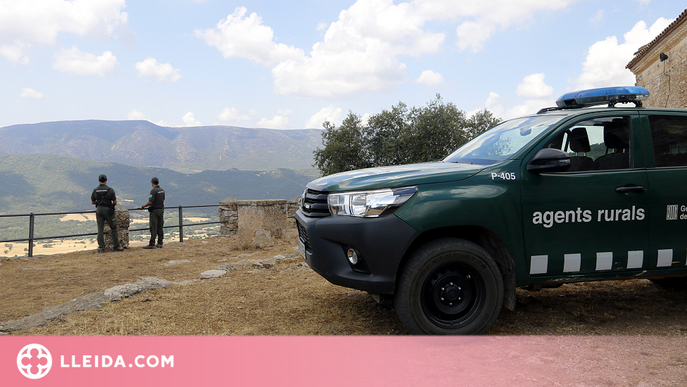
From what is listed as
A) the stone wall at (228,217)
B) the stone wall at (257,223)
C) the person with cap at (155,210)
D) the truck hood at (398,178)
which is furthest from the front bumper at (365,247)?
the stone wall at (228,217)

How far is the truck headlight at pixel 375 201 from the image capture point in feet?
10.8

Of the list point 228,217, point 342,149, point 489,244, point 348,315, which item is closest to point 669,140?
point 489,244

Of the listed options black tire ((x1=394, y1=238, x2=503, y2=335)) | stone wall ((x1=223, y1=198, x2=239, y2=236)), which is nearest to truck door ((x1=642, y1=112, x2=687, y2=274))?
black tire ((x1=394, y1=238, x2=503, y2=335))

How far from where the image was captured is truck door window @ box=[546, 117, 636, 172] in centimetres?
377

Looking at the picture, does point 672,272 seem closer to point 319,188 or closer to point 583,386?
point 583,386

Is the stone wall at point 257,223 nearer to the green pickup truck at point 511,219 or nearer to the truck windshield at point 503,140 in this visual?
the truck windshield at point 503,140

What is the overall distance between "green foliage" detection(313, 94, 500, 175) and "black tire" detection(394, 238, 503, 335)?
32.6 m

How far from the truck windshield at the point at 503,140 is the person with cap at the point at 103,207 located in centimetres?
1049

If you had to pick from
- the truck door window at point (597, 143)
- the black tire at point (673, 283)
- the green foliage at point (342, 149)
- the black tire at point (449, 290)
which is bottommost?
the black tire at point (673, 283)

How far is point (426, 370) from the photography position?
9.51ft

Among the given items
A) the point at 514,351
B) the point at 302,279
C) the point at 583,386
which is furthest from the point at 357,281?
the point at 302,279

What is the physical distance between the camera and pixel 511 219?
3.44 metres

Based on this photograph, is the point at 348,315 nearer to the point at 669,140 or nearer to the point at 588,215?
the point at 588,215

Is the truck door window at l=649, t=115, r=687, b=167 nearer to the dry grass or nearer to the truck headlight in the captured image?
the dry grass
